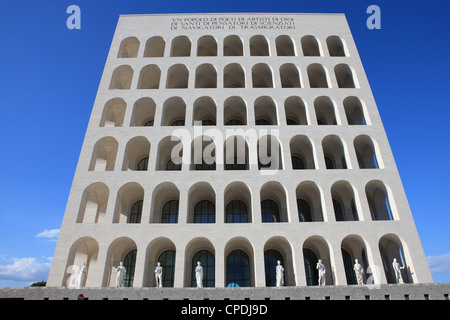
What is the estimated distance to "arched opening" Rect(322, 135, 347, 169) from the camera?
26750 millimetres

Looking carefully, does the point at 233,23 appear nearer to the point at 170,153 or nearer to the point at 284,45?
the point at 284,45

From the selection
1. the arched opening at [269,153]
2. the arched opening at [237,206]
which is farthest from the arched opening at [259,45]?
the arched opening at [237,206]

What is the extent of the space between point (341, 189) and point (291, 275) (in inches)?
323

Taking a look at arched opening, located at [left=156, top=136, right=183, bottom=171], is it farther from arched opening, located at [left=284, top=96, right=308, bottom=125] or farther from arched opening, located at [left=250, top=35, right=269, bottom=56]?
arched opening, located at [left=250, top=35, right=269, bottom=56]

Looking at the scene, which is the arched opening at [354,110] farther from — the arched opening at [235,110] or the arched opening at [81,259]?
the arched opening at [81,259]

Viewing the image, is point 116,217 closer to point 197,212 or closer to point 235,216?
point 197,212

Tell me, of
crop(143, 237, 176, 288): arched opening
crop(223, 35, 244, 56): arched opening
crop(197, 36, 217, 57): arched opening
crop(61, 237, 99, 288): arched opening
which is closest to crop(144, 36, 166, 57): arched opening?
crop(197, 36, 217, 57): arched opening

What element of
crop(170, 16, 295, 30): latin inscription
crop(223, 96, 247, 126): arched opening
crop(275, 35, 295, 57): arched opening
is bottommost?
crop(223, 96, 247, 126): arched opening

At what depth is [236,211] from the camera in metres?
26.5

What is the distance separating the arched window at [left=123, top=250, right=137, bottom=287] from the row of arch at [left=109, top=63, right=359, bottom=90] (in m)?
14.6

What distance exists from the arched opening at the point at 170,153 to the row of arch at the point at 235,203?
10.9 ft

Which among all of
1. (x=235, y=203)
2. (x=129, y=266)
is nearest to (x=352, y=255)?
(x=235, y=203)

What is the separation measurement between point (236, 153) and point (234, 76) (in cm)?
871

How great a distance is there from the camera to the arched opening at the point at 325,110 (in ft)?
91.6
